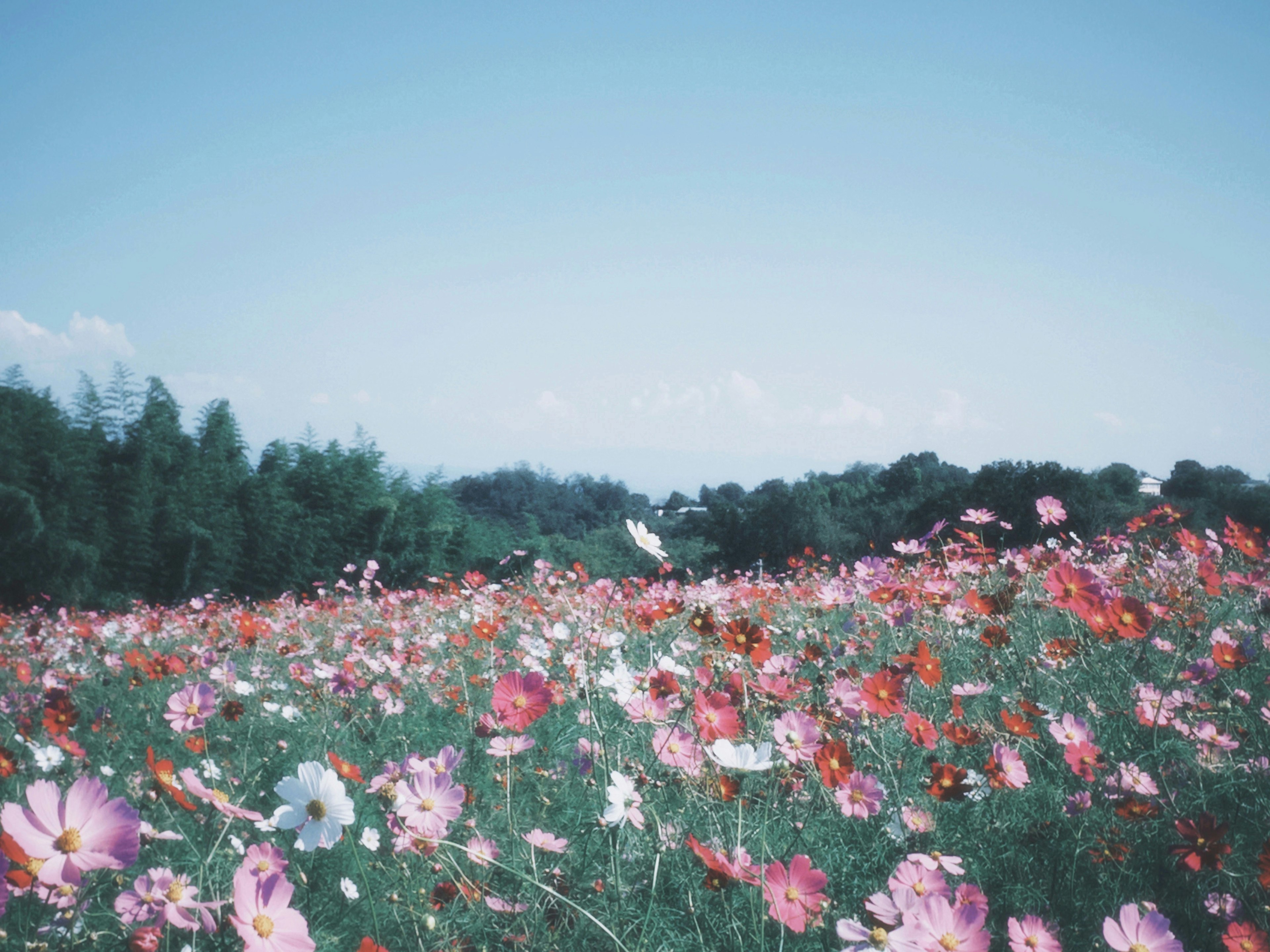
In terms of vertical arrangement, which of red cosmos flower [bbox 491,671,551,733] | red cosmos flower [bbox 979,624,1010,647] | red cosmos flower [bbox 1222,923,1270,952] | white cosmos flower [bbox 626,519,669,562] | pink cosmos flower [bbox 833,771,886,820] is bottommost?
pink cosmos flower [bbox 833,771,886,820]

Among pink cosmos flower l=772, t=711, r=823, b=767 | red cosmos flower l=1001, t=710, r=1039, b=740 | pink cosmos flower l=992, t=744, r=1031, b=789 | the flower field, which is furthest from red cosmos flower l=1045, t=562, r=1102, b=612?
pink cosmos flower l=772, t=711, r=823, b=767

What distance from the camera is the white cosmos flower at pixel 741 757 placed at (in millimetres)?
928

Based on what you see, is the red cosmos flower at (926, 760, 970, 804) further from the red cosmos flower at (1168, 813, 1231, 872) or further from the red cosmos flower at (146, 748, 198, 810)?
the red cosmos flower at (146, 748, 198, 810)

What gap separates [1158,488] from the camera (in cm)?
2205

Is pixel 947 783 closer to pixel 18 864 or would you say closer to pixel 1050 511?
pixel 18 864

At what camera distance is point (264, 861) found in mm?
950

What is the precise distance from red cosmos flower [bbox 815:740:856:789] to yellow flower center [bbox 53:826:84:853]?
3.40ft

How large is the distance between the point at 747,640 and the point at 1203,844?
774 mm

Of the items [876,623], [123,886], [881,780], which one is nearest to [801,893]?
[881,780]

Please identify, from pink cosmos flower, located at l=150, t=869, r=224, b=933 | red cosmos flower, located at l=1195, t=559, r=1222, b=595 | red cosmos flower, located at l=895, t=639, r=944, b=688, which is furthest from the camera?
red cosmos flower, located at l=1195, t=559, r=1222, b=595

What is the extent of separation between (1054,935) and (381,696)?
6.82ft

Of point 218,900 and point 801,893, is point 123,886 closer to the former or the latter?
point 218,900

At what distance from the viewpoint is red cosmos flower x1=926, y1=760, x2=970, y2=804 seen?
1.11 m

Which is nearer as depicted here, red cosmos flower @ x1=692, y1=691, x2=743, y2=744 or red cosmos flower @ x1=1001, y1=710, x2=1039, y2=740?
red cosmos flower @ x1=692, y1=691, x2=743, y2=744
